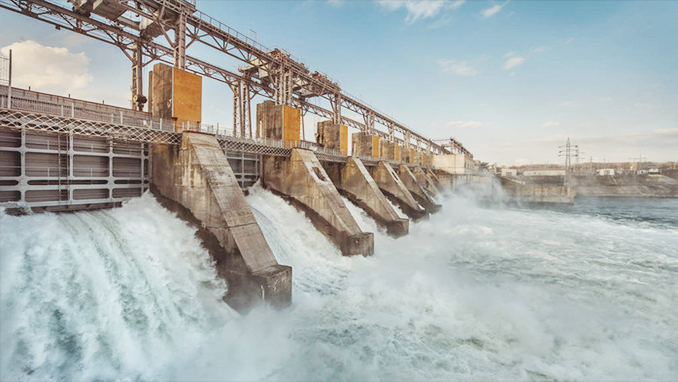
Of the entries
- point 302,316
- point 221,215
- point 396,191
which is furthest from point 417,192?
point 302,316

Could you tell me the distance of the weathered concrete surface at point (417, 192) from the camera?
26.9 m

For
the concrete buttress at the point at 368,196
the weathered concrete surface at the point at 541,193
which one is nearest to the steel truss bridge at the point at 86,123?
the concrete buttress at the point at 368,196

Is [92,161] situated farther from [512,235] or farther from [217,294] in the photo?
[512,235]

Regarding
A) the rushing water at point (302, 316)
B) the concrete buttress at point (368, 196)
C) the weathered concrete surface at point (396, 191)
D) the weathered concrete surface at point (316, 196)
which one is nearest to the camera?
the rushing water at point (302, 316)

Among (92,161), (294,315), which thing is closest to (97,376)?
(294,315)

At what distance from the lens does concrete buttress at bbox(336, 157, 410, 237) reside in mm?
17781

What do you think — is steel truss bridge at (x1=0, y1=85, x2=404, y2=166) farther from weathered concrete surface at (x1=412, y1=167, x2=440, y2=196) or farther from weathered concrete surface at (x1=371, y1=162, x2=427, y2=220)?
weathered concrete surface at (x1=412, y1=167, x2=440, y2=196)

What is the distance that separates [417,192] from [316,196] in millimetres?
15500

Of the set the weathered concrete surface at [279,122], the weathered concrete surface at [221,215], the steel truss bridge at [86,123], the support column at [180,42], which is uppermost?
the support column at [180,42]

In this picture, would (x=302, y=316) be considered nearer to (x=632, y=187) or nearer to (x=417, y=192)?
(x=417, y=192)

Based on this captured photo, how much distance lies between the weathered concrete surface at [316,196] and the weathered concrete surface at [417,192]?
14.0 meters

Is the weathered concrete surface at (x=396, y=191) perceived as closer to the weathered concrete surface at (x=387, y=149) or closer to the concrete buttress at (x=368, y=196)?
the concrete buttress at (x=368, y=196)

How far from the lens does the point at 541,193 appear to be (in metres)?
40.4

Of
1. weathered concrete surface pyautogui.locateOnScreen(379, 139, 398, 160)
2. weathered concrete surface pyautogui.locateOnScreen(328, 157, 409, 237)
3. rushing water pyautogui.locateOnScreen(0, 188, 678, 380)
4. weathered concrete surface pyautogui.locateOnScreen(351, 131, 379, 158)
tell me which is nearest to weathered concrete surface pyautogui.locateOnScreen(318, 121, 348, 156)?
weathered concrete surface pyautogui.locateOnScreen(328, 157, 409, 237)
